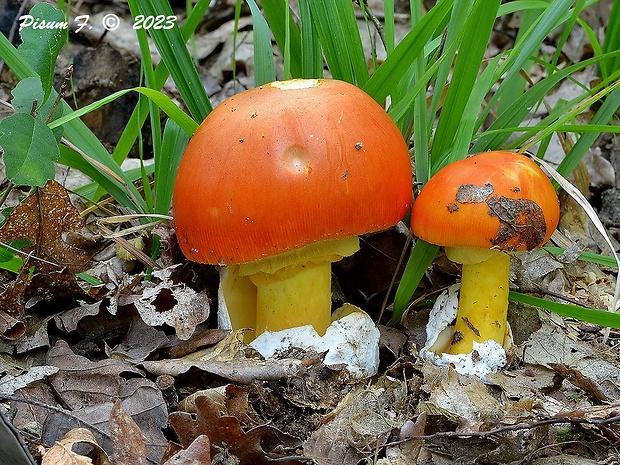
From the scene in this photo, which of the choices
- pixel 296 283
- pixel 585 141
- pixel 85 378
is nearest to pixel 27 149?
pixel 85 378

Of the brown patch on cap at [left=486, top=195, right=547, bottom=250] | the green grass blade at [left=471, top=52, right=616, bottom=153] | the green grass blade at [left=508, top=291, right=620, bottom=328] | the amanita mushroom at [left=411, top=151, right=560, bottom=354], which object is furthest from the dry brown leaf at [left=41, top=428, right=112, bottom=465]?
the green grass blade at [left=471, top=52, right=616, bottom=153]

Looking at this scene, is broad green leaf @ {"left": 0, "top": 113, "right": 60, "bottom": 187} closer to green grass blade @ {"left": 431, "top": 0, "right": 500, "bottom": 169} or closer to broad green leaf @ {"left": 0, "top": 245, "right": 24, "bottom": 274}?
broad green leaf @ {"left": 0, "top": 245, "right": 24, "bottom": 274}

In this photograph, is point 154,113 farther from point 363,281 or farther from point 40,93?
point 363,281

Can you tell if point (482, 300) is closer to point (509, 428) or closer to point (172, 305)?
point (509, 428)

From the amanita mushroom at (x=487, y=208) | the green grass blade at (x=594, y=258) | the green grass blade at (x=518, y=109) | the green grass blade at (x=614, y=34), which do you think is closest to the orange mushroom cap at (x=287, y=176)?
the amanita mushroom at (x=487, y=208)

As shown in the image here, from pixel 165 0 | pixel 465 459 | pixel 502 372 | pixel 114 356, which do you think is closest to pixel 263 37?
pixel 165 0

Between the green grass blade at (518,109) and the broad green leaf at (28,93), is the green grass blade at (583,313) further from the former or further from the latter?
the broad green leaf at (28,93)
